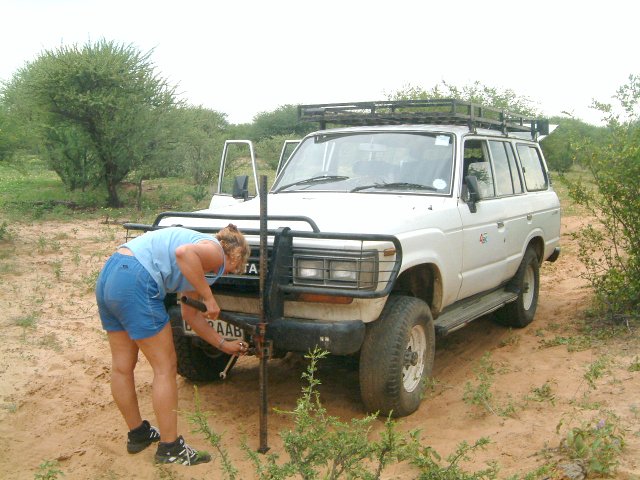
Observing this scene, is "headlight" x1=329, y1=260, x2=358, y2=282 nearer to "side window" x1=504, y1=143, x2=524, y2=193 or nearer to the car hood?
the car hood

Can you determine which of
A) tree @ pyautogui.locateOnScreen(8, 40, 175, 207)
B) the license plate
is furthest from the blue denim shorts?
tree @ pyautogui.locateOnScreen(8, 40, 175, 207)

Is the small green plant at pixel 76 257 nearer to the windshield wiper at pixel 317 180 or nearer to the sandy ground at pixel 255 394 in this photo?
the sandy ground at pixel 255 394

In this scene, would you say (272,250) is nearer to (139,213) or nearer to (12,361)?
(12,361)

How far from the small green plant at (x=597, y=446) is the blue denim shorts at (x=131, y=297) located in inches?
88.8

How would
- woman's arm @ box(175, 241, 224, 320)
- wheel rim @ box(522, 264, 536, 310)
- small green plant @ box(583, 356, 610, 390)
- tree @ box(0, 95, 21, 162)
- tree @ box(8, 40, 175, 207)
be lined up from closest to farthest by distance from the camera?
woman's arm @ box(175, 241, 224, 320) < small green plant @ box(583, 356, 610, 390) < wheel rim @ box(522, 264, 536, 310) < tree @ box(0, 95, 21, 162) < tree @ box(8, 40, 175, 207)

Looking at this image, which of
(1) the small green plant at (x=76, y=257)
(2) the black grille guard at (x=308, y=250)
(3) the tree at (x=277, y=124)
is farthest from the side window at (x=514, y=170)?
(3) the tree at (x=277, y=124)

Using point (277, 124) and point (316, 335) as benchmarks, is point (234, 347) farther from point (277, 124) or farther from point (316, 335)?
point (277, 124)

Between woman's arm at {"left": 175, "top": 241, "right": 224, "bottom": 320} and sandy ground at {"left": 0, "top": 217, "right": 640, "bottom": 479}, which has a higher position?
woman's arm at {"left": 175, "top": 241, "right": 224, "bottom": 320}

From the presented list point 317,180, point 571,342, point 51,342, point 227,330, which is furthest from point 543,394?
point 51,342

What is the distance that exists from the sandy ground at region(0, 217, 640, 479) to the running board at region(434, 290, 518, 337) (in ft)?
1.47

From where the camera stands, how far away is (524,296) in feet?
22.4

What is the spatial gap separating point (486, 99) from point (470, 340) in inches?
491

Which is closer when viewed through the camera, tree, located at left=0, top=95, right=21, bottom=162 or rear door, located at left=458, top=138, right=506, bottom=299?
rear door, located at left=458, top=138, right=506, bottom=299

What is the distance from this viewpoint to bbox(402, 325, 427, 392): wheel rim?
4.52m
